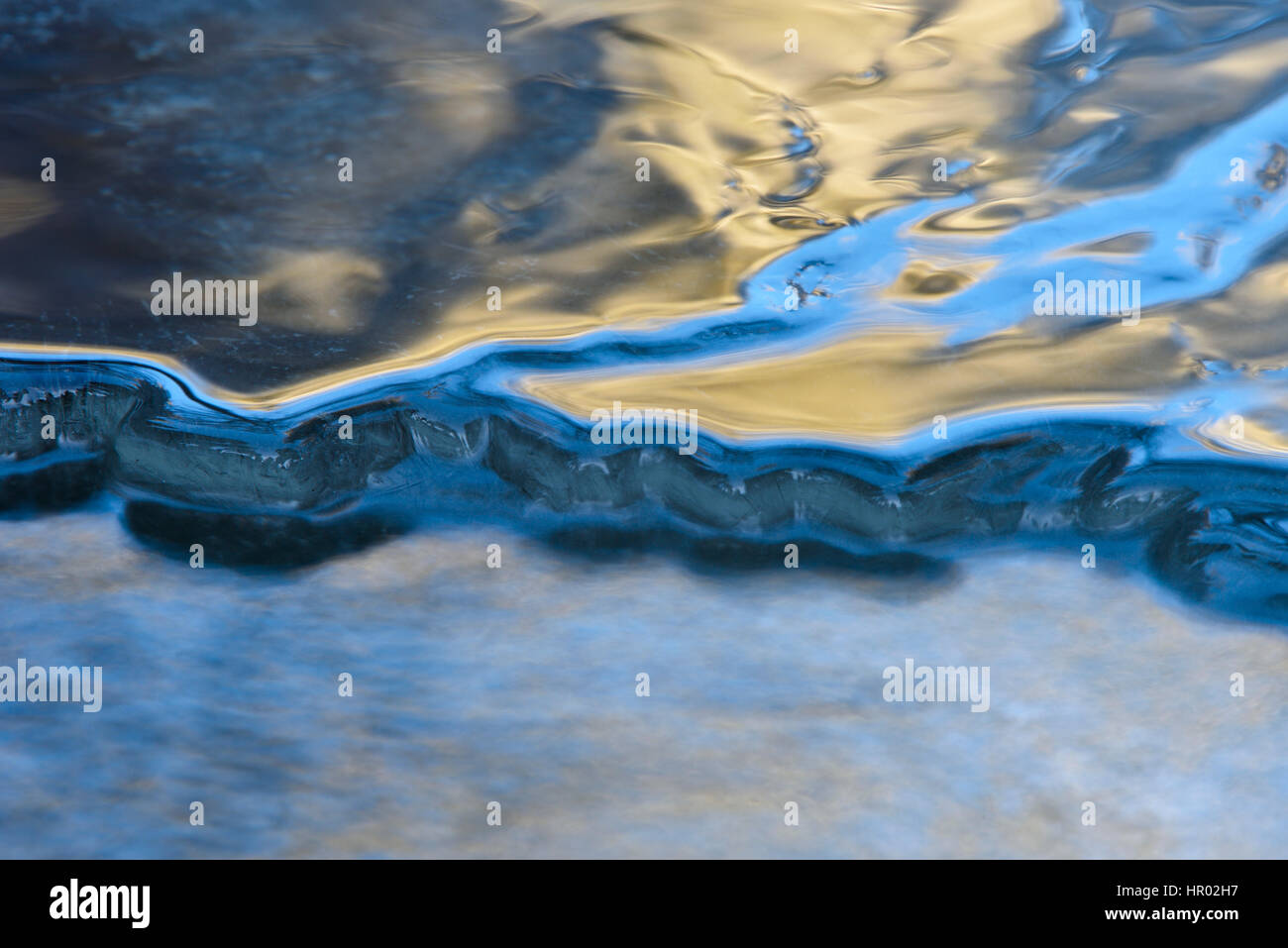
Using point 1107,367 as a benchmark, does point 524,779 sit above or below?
below

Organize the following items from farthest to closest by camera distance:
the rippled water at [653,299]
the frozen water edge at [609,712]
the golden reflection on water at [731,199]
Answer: the golden reflection on water at [731,199], the rippled water at [653,299], the frozen water edge at [609,712]

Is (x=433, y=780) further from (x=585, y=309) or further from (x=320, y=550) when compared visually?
(x=585, y=309)

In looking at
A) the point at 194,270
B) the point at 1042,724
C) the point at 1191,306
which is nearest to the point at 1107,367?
the point at 1191,306

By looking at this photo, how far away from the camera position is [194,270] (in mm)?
1043

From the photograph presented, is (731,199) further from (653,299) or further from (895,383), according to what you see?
(895,383)

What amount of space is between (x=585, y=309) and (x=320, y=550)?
1.15 ft

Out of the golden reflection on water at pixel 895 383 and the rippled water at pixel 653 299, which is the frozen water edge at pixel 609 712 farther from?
the golden reflection on water at pixel 895 383

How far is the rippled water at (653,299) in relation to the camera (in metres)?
0.86

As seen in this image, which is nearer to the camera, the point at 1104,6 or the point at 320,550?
the point at 320,550

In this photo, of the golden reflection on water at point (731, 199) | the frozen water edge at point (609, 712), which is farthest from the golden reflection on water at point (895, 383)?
the frozen water edge at point (609, 712)

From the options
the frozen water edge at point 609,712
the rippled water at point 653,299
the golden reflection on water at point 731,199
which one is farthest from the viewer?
the golden reflection on water at point 731,199

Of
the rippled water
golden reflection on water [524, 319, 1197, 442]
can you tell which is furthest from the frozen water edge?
golden reflection on water [524, 319, 1197, 442]

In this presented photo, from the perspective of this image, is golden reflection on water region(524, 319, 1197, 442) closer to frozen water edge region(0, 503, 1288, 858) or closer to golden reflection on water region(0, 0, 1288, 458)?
golden reflection on water region(0, 0, 1288, 458)

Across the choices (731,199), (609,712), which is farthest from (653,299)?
(609,712)
